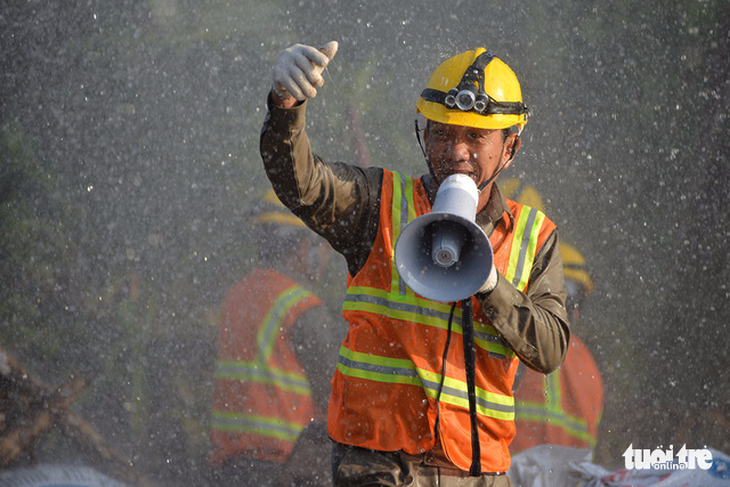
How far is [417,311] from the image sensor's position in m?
2.43

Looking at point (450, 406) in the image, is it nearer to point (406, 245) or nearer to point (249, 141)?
point (406, 245)

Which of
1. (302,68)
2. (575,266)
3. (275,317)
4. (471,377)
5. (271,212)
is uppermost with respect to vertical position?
(271,212)

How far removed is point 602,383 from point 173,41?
325 cm

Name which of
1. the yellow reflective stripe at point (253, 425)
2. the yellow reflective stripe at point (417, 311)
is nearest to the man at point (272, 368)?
the yellow reflective stripe at point (253, 425)

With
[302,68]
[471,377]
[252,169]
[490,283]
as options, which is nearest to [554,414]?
[252,169]

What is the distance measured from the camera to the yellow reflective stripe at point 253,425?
15.2 ft

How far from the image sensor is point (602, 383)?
15.8 ft

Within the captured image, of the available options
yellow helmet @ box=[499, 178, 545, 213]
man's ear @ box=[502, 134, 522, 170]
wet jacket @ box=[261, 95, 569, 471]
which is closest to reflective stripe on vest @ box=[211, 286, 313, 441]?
yellow helmet @ box=[499, 178, 545, 213]

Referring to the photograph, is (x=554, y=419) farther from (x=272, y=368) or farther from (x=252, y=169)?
(x=252, y=169)

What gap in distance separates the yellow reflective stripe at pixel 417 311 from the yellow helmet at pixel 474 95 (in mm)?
579

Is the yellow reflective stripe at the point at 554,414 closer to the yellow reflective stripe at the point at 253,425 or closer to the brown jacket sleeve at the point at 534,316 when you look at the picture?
the yellow reflective stripe at the point at 253,425

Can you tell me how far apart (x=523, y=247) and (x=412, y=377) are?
564 millimetres

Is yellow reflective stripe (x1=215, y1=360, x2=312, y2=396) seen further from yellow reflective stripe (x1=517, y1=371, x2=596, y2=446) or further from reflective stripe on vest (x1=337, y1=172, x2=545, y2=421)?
reflective stripe on vest (x1=337, y1=172, x2=545, y2=421)

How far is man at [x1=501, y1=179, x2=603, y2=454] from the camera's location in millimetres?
4730
